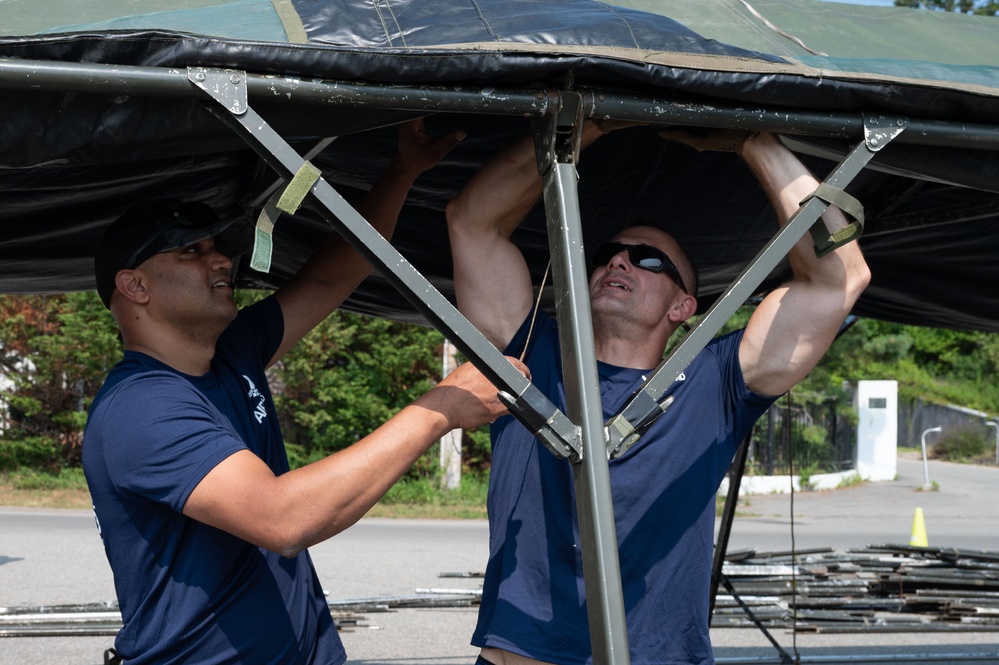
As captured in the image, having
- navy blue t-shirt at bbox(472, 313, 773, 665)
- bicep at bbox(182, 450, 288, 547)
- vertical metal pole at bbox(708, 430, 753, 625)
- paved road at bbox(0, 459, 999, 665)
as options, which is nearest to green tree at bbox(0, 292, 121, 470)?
paved road at bbox(0, 459, 999, 665)

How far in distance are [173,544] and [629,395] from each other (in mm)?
1117

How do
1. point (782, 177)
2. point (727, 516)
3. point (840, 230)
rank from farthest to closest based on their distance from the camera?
point (727, 516)
point (782, 177)
point (840, 230)

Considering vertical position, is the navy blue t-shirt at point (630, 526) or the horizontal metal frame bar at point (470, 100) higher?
the horizontal metal frame bar at point (470, 100)

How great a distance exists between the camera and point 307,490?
76.1 inches

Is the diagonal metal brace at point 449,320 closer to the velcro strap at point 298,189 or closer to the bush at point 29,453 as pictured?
the velcro strap at point 298,189

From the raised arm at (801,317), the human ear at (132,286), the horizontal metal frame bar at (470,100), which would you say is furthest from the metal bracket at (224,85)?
the raised arm at (801,317)

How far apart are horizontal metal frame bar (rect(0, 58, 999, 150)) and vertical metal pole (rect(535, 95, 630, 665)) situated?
112mm

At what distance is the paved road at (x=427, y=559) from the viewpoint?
614 cm

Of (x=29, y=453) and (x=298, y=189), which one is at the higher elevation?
(x=298, y=189)

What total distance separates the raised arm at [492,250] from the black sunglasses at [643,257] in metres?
0.23

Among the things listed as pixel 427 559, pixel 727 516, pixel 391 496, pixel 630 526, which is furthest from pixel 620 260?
pixel 391 496

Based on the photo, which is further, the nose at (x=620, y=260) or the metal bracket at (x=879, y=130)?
the nose at (x=620, y=260)

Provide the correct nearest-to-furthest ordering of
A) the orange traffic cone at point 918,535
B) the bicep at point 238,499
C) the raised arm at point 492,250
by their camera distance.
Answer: the bicep at point 238,499
the raised arm at point 492,250
the orange traffic cone at point 918,535

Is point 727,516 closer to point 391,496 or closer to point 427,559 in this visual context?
point 427,559
